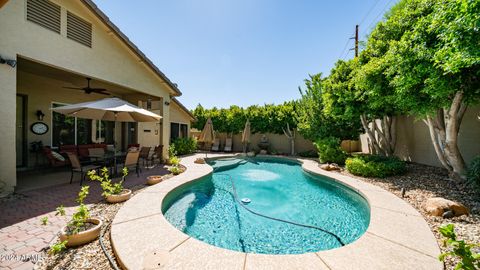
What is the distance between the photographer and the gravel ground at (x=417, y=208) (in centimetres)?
273

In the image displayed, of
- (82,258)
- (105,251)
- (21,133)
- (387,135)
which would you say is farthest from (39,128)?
(387,135)

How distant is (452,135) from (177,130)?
15.8 meters

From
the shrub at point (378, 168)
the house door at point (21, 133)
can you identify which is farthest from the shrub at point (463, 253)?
the house door at point (21, 133)

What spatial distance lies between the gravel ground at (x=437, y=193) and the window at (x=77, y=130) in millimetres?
13743

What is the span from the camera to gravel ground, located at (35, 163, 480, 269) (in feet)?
8.96

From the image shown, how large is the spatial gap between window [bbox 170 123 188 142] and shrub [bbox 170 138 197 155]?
1088 mm

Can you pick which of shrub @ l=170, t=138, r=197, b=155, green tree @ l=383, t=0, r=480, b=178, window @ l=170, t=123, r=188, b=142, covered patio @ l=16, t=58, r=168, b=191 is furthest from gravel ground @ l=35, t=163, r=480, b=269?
window @ l=170, t=123, r=188, b=142

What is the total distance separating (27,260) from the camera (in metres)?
2.75

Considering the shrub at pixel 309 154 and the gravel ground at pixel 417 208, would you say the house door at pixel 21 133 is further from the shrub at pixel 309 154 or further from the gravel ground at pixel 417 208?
the shrub at pixel 309 154

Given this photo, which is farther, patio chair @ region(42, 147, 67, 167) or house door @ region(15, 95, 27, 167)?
house door @ region(15, 95, 27, 167)

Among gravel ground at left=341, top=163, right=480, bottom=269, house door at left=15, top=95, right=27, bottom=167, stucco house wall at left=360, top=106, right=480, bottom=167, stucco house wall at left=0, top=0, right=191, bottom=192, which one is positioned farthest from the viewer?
house door at left=15, top=95, right=27, bottom=167

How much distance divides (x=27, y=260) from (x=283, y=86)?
19828mm

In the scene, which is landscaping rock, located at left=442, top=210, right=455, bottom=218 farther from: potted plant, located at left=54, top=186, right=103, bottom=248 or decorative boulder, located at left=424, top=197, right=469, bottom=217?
potted plant, located at left=54, top=186, right=103, bottom=248

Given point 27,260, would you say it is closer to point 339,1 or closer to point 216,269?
point 216,269
